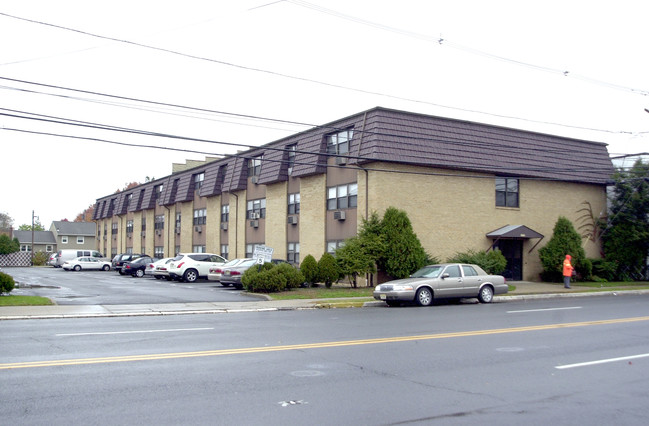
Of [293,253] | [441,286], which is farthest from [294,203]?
[441,286]

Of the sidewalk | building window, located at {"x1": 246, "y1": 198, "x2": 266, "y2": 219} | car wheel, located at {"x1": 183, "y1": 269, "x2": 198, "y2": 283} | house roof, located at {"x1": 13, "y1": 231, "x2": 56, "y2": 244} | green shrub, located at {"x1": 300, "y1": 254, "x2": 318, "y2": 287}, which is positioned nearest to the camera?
the sidewalk

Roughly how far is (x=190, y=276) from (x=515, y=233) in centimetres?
1765

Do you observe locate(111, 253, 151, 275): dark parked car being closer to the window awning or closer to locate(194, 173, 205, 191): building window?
locate(194, 173, 205, 191): building window

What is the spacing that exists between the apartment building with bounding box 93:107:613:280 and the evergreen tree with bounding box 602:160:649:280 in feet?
3.81

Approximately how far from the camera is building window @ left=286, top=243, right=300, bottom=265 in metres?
33.2

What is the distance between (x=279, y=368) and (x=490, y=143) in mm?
23900

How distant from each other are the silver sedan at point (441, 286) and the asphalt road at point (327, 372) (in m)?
4.76

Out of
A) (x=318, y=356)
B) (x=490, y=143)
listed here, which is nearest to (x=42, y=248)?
(x=490, y=143)

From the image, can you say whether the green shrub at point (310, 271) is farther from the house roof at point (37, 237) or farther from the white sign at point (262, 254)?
the house roof at point (37, 237)

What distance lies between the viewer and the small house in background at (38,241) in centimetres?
9369

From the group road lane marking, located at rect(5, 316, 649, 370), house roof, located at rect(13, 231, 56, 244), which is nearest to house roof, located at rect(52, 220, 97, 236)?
house roof, located at rect(13, 231, 56, 244)

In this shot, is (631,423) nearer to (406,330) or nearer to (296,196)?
(406,330)

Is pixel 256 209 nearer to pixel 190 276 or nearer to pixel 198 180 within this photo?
pixel 190 276

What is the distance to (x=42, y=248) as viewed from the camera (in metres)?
94.6
